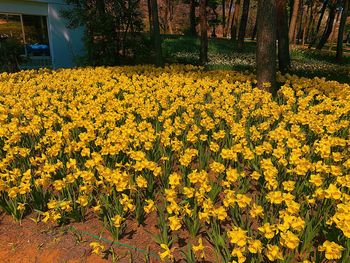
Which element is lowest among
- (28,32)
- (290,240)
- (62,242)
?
(62,242)

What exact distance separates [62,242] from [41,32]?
18.2 metres

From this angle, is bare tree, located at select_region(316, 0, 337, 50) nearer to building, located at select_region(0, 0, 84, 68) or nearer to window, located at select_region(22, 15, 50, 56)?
building, located at select_region(0, 0, 84, 68)

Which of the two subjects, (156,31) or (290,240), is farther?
(156,31)

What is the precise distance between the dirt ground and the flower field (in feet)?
0.35

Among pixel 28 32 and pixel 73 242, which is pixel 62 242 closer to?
pixel 73 242

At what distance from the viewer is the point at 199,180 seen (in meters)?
3.53

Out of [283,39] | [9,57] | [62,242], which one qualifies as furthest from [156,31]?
[62,242]

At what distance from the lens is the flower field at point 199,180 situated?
3.02 m

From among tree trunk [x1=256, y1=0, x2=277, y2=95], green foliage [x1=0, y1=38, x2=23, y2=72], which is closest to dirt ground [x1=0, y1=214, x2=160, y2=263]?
tree trunk [x1=256, y1=0, x2=277, y2=95]

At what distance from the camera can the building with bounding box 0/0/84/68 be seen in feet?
57.5

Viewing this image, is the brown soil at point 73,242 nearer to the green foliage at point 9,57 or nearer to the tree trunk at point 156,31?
the tree trunk at point 156,31

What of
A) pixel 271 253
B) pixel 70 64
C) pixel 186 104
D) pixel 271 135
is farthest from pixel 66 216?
pixel 70 64

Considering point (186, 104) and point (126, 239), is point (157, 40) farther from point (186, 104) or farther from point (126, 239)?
point (126, 239)

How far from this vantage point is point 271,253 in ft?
8.33
